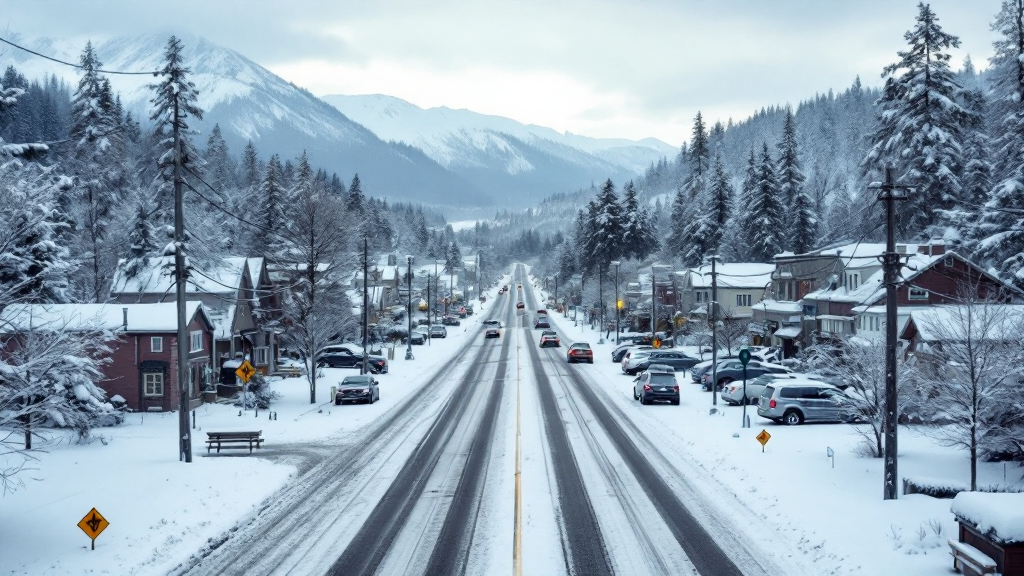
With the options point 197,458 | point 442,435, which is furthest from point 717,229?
point 197,458

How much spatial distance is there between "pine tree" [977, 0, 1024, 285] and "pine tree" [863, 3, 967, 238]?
5100 mm

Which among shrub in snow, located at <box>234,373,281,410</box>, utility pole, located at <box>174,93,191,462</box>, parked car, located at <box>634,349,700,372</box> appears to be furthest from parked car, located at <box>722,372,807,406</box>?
utility pole, located at <box>174,93,191,462</box>

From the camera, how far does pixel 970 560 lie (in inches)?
452

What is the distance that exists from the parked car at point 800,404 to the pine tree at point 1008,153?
14025mm

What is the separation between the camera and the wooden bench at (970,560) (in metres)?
11.0

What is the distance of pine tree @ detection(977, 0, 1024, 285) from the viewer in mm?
37125

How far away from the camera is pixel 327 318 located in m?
38.6

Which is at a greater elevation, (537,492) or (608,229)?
(608,229)

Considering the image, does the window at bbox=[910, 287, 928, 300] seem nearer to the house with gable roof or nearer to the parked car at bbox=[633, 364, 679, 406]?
the parked car at bbox=[633, 364, 679, 406]

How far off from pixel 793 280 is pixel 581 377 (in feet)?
76.4

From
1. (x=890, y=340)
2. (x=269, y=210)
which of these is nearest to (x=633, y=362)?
(x=890, y=340)

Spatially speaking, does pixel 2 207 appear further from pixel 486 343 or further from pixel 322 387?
pixel 486 343

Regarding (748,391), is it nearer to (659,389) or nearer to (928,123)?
(659,389)

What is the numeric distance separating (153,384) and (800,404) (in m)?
29.8
